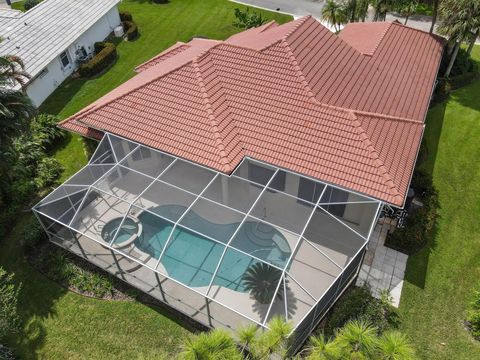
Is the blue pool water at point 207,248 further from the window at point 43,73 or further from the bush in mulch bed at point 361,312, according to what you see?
the window at point 43,73

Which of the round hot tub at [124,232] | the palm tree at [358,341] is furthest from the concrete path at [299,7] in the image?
the palm tree at [358,341]

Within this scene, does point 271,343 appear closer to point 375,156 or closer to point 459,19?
point 375,156

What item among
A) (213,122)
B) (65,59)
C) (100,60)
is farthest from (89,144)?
(65,59)

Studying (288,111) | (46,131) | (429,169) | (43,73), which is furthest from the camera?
(43,73)

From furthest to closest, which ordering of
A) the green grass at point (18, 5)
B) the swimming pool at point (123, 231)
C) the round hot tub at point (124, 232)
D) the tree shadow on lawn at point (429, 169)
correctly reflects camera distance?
the green grass at point (18, 5) → the tree shadow on lawn at point (429, 169) → the swimming pool at point (123, 231) → the round hot tub at point (124, 232)

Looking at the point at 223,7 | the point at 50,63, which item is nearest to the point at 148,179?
the point at 50,63

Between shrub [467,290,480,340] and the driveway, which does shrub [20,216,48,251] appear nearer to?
shrub [467,290,480,340]

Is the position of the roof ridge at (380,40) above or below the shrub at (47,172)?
above
